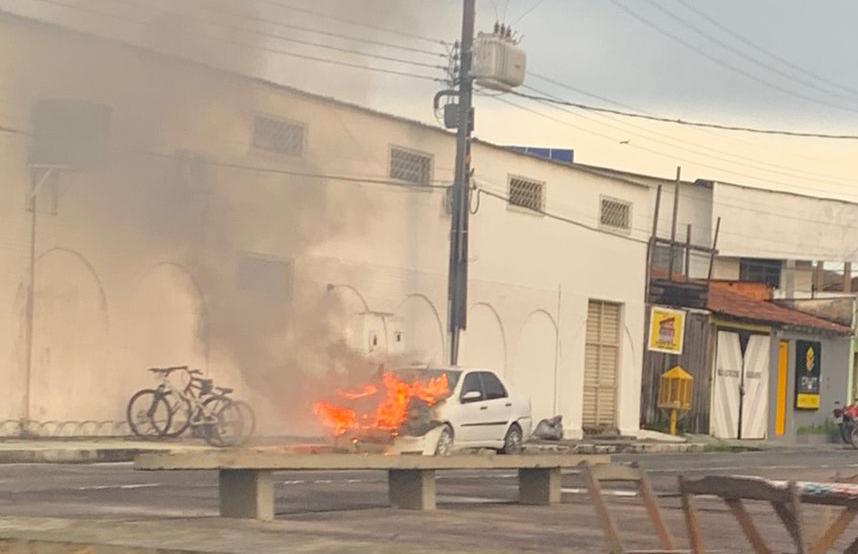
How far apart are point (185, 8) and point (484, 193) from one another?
1903 cm

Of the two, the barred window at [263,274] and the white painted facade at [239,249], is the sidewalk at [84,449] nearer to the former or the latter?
the white painted facade at [239,249]

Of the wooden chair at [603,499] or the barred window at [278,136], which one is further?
the barred window at [278,136]

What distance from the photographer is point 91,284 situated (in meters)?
26.1

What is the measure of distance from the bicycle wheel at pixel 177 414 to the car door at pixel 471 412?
453 cm

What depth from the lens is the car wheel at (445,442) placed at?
949 inches

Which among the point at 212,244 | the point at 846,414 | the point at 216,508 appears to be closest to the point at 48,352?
the point at 212,244

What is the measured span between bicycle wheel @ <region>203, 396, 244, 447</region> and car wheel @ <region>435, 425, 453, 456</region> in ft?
10.8

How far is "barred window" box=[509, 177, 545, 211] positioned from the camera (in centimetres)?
3662

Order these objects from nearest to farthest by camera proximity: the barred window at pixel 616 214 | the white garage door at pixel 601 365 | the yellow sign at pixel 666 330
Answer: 1. the white garage door at pixel 601 365
2. the barred window at pixel 616 214
3. the yellow sign at pixel 666 330

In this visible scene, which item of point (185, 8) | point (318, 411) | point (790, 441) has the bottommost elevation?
point (790, 441)

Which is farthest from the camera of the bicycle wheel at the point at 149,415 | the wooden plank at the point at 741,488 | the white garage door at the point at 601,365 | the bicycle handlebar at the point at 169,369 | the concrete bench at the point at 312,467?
the white garage door at the point at 601,365

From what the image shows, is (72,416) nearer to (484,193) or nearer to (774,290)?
(484,193)

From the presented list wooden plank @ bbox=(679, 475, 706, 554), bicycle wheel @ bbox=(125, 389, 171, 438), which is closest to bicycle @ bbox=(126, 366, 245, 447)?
bicycle wheel @ bbox=(125, 389, 171, 438)

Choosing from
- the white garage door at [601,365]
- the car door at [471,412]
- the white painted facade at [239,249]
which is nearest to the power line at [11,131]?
the white painted facade at [239,249]
